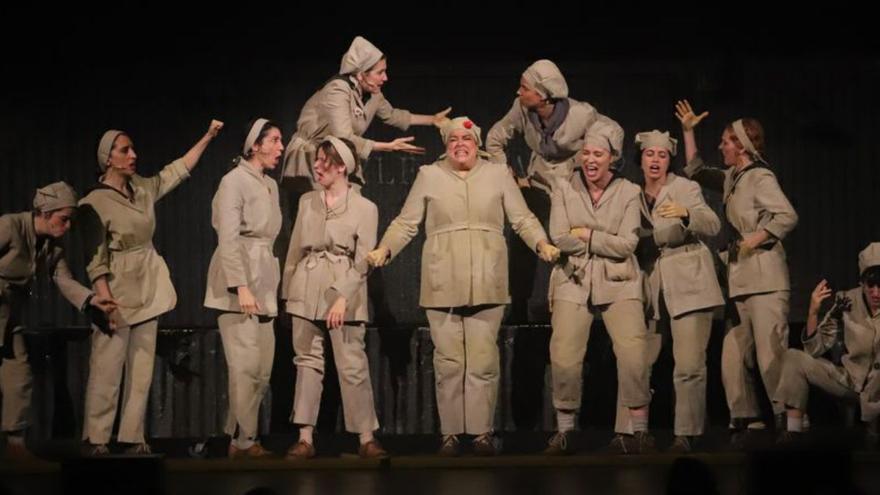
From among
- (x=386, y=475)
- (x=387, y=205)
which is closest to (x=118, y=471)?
(x=386, y=475)

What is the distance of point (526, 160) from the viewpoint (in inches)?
389

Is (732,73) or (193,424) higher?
(732,73)

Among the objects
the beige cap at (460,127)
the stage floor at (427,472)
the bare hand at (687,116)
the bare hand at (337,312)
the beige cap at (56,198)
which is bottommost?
the stage floor at (427,472)

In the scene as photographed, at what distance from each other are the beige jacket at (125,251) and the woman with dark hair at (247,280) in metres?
0.29

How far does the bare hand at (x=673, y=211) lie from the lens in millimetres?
8898

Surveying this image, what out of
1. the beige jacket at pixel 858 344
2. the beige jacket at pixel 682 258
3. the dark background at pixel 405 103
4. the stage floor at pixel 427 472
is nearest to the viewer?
the stage floor at pixel 427 472

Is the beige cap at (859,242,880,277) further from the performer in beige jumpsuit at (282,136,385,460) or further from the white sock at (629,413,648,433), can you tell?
the performer in beige jumpsuit at (282,136,385,460)

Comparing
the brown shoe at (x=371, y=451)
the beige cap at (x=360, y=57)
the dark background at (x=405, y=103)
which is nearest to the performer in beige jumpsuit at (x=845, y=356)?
the dark background at (x=405, y=103)

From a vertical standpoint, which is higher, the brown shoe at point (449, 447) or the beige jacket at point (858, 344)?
the beige jacket at point (858, 344)

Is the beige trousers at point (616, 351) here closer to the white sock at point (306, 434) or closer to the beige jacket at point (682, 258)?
the beige jacket at point (682, 258)

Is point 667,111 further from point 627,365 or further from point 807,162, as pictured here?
point 627,365

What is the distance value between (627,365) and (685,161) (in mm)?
1478

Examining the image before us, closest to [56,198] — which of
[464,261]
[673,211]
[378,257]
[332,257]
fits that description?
[332,257]

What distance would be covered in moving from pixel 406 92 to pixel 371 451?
2.19 metres
